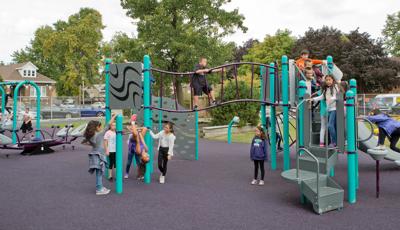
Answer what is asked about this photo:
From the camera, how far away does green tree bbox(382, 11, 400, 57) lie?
189 ft

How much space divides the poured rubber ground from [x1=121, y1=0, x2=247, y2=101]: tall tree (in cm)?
1181

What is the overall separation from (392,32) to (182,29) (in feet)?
161

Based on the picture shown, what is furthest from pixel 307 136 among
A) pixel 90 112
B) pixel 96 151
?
pixel 90 112

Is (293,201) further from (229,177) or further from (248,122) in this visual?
(248,122)

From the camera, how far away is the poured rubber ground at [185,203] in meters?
5.37

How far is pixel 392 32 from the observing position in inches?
2307

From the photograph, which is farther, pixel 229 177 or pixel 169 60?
A: pixel 169 60

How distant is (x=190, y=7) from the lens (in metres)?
22.1

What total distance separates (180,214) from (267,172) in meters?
4.19

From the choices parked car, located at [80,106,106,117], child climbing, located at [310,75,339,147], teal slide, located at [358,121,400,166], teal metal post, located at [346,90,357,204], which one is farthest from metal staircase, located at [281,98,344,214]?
parked car, located at [80,106,106,117]

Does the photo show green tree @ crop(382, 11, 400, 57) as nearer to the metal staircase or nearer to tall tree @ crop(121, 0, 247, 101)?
tall tree @ crop(121, 0, 247, 101)

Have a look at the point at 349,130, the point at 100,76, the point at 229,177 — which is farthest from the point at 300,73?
the point at 100,76

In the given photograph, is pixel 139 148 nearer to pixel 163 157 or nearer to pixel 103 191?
pixel 163 157

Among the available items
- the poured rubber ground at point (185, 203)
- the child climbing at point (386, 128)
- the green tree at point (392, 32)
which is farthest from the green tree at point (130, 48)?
the green tree at point (392, 32)
